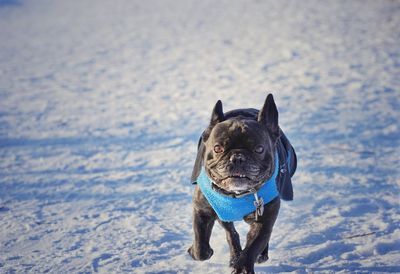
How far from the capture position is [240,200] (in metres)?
2.79

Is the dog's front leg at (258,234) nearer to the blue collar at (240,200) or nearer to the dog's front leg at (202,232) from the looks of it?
the blue collar at (240,200)

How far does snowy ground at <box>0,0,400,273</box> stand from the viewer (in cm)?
371

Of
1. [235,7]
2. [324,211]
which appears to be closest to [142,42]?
[235,7]

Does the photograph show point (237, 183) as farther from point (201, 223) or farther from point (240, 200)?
point (201, 223)

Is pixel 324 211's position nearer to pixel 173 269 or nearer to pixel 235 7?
pixel 173 269

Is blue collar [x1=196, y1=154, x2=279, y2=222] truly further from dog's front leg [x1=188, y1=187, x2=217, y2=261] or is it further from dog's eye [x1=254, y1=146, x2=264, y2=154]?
dog's eye [x1=254, y1=146, x2=264, y2=154]

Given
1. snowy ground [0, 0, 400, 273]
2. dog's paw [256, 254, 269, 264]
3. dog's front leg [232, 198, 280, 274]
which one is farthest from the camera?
snowy ground [0, 0, 400, 273]

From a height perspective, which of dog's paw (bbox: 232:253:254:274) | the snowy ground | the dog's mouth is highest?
the dog's mouth

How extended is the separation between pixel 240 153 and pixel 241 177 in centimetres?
12

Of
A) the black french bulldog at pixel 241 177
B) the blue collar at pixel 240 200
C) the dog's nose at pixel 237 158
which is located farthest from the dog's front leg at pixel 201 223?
the dog's nose at pixel 237 158

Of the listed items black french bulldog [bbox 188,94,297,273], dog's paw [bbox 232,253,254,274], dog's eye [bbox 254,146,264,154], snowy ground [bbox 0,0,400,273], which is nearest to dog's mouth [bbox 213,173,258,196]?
black french bulldog [bbox 188,94,297,273]

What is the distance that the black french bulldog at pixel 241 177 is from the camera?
102 inches

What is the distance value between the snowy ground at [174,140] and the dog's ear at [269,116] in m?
1.09

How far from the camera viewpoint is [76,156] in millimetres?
5645
